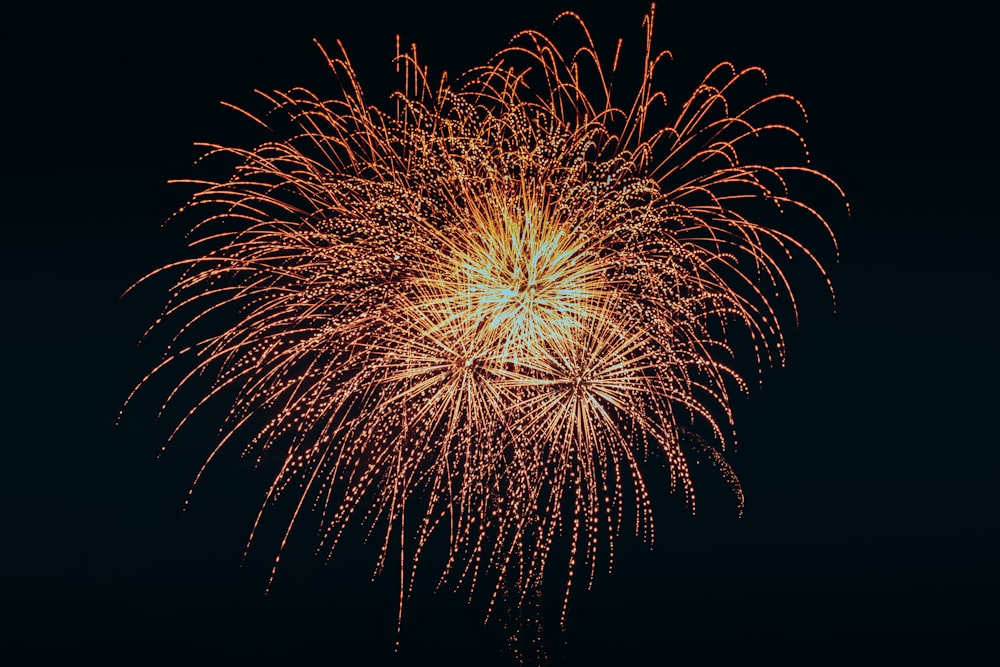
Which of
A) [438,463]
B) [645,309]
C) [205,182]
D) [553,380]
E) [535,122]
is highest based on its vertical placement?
[535,122]

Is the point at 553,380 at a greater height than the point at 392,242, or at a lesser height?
lesser

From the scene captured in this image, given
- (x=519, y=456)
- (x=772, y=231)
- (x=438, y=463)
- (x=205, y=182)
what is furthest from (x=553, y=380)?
(x=205, y=182)

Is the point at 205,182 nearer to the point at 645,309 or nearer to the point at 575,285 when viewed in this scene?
the point at 575,285

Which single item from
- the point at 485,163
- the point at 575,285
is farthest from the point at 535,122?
the point at 575,285

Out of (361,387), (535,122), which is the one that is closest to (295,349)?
(361,387)

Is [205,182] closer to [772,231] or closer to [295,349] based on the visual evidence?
[295,349]

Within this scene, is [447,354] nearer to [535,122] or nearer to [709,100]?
[535,122]

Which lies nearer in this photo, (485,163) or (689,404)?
(485,163)

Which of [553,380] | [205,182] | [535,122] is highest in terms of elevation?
[535,122]
